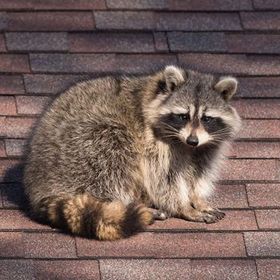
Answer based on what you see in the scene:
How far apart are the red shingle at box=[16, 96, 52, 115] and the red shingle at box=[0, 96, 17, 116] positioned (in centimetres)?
3

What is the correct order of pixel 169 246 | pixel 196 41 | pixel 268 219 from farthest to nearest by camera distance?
pixel 196 41 → pixel 268 219 → pixel 169 246

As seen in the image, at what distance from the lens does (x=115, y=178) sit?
5859 millimetres

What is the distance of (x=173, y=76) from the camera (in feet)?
19.9

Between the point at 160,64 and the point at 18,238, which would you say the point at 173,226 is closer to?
the point at 18,238

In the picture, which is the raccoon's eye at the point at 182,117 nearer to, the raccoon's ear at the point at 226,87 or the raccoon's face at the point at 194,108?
the raccoon's face at the point at 194,108

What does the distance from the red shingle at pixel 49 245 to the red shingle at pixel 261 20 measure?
1.91 metres

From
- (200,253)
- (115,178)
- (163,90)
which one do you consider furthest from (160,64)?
(200,253)

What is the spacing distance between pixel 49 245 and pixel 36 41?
154 cm

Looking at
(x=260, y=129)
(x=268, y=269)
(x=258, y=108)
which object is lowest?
(x=268, y=269)

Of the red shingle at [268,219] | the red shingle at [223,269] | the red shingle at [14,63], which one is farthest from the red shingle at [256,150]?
the red shingle at [14,63]

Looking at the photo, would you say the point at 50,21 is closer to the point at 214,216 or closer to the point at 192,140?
the point at 192,140

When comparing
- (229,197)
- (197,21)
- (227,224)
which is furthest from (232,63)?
(227,224)

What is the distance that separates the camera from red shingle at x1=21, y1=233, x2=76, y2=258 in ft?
17.4

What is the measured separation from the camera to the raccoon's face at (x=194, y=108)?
5980 millimetres
